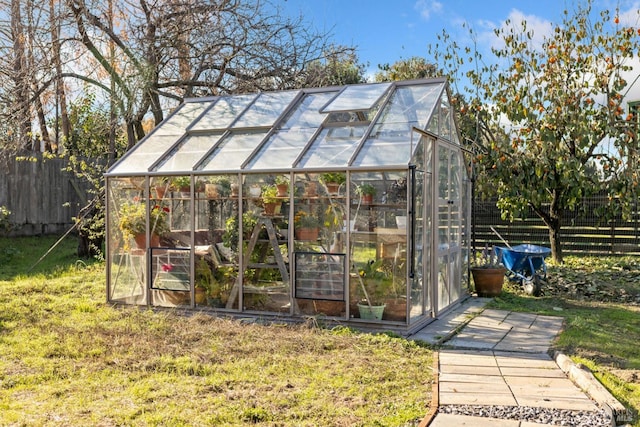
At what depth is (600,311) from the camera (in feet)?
26.6

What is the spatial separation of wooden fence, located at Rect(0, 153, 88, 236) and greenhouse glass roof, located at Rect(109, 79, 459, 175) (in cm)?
500

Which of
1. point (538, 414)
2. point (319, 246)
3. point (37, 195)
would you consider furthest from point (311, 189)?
point (37, 195)

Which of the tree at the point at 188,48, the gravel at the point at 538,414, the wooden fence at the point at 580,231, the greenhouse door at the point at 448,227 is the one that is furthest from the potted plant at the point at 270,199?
the wooden fence at the point at 580,231

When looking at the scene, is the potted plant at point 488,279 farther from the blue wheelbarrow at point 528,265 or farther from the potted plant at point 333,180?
the potted plant at point 333,180

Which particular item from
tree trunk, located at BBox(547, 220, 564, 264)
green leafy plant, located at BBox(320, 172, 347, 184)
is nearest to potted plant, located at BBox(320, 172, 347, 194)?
green leafy plant, located at BBox(320, 172, 347, 184)

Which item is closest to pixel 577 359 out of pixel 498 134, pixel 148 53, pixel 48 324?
pixel 48 324

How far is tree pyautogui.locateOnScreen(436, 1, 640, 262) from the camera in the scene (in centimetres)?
1085

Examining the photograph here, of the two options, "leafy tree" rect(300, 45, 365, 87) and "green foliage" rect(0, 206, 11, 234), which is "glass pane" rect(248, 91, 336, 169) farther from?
"green foliage" rect(0, 206, 11, 234)

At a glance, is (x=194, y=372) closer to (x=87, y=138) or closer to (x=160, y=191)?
(x=160, y=191)

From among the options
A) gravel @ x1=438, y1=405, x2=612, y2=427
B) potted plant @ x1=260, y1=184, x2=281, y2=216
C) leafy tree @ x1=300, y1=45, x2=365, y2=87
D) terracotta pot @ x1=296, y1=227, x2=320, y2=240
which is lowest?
gravel @ x1=438, y1=405, x2=612, y2=427

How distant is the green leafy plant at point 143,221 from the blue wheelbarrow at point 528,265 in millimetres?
5085

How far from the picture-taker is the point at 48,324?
268 inches

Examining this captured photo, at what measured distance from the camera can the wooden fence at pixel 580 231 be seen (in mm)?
13164

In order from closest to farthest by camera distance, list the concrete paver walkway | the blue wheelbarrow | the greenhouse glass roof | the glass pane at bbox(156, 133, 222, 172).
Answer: the concrete paver walkway → the greenhouse glass roof → the glass pane at bbox(156, 133, 222, 172) → the blue wheelbarrow
